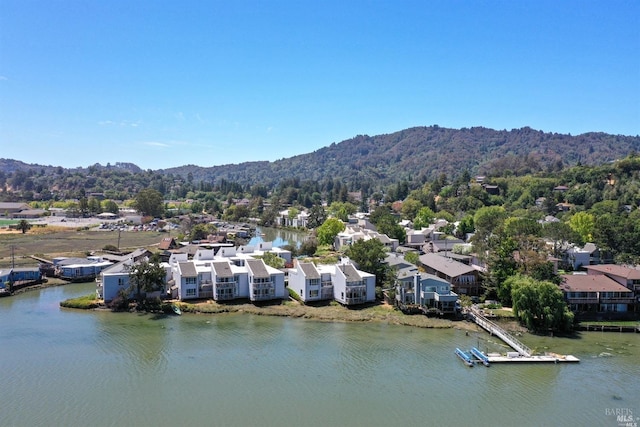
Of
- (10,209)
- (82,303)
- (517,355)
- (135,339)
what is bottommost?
(517,355)

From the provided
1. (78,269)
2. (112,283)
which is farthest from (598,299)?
(78,269)

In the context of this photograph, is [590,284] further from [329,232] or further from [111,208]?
[111,208]

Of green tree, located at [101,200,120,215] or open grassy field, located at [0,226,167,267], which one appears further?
green tree, located at [101,200,120,215]

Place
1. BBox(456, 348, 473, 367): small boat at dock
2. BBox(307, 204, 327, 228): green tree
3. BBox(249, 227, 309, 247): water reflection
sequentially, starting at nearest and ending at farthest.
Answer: BBox(456, 348, 473, 367): small boat at dock
BBox(249, 227, 309, 247): water reflection
BBox(307, 204, 327, 228): green tree

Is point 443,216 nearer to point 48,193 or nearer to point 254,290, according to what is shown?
point 254,290

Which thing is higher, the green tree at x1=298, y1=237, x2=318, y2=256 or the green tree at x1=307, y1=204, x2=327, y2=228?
the green tree at x1=307, y1=204, x2=327, y2=228

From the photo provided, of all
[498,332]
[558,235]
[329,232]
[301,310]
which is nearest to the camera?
[498,332]

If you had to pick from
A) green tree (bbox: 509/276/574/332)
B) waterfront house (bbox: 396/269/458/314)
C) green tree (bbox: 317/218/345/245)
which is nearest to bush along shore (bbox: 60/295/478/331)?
waterfront house (bbox: 396/269/458/314)

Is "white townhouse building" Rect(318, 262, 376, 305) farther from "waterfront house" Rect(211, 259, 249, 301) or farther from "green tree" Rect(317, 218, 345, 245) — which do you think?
"green tree" Rect(317, 218, 345, 245)
